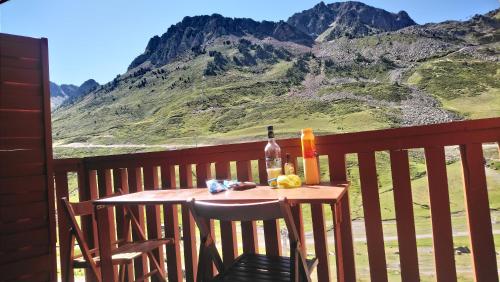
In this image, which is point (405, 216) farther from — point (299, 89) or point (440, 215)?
point (299, 89)

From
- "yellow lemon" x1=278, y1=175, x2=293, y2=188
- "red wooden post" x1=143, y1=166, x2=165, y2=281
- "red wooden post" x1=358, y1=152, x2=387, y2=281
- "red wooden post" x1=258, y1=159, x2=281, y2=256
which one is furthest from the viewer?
"red wooden post" x1=143, y1=166, x2=165, y2=281

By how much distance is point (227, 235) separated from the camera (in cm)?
264

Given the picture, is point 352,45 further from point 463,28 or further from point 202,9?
point 202,9

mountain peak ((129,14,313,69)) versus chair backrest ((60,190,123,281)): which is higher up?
mountain peak ((129,14,313,69))

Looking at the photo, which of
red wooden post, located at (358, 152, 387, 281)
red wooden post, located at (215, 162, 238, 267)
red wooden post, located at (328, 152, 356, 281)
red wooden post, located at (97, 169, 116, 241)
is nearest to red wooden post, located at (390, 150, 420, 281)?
red wooden post, located at (358, 152, 387, 281)

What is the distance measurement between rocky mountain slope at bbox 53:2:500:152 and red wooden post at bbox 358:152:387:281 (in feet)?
158

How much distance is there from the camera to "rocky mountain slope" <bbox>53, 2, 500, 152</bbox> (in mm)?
61812

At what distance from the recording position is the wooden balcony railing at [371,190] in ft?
6.59

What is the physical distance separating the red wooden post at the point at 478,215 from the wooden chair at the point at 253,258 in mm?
879

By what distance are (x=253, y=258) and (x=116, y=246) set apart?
129 centimetres

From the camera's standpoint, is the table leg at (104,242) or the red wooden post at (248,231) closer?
the table leg at (104,242)

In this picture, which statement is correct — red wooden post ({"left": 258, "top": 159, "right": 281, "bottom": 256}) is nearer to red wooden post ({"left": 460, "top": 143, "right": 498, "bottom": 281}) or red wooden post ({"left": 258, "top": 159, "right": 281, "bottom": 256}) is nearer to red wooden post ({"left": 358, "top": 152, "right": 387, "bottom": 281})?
red wooden post ({"left": 358, "top": 152, "right": 387, "bottom": 281})

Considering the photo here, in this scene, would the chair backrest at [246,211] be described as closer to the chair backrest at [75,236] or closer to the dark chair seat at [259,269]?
the dark chair seat at [259,269]

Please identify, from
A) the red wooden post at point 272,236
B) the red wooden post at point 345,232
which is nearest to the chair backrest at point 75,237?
the red wooden post at point 272,236
